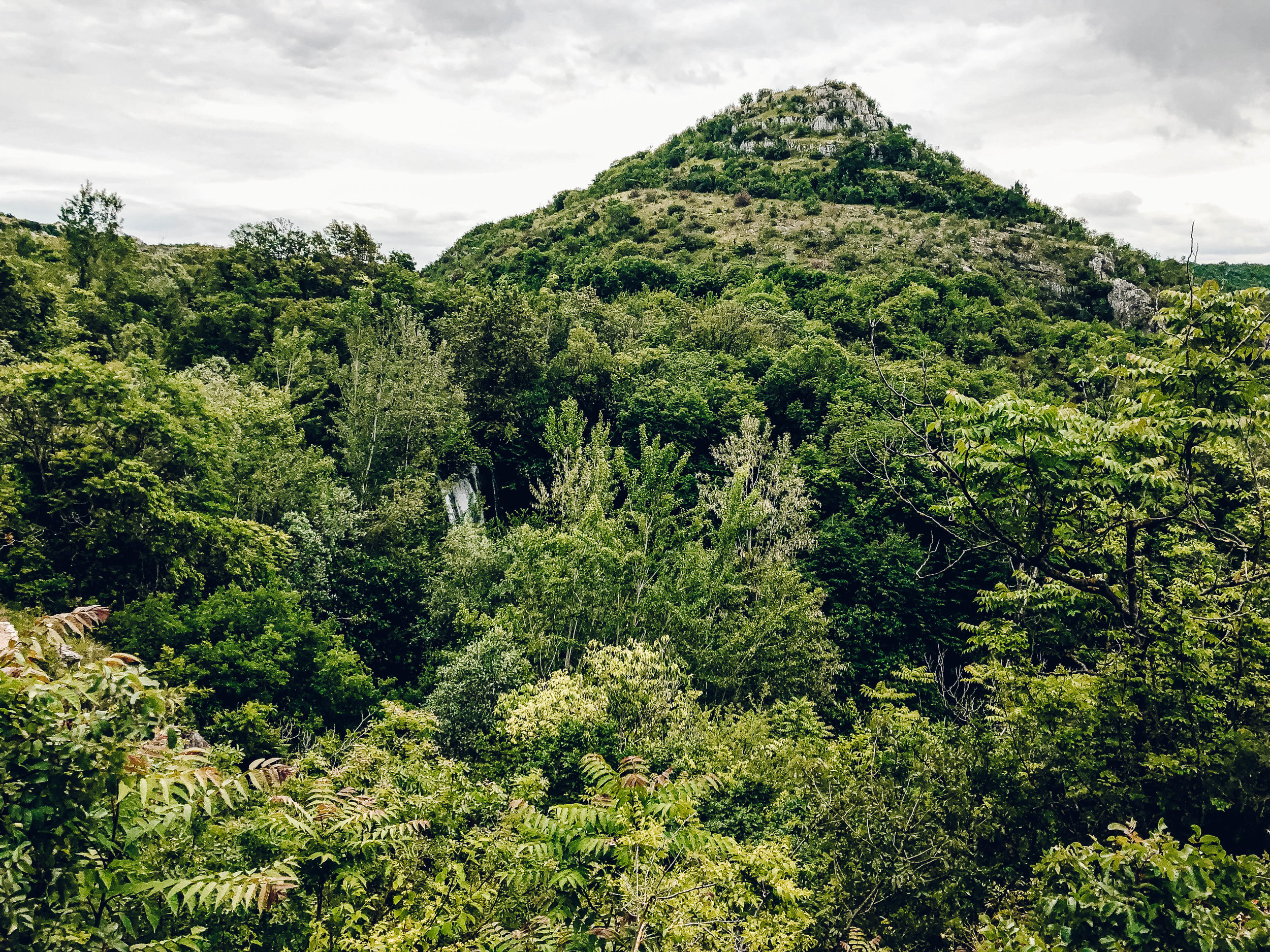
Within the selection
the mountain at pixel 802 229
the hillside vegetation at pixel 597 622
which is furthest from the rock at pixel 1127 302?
the hillside vegetation at pixel 597 622

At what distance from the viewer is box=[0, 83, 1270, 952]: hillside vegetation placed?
5.44 m

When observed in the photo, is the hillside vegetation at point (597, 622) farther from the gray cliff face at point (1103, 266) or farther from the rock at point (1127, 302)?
the gray cliff face at point (1103, 266)

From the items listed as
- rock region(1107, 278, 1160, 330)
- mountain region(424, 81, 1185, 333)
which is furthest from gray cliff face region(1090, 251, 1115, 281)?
rock region(1107, 278, 1160, 330)

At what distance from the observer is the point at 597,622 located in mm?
25172

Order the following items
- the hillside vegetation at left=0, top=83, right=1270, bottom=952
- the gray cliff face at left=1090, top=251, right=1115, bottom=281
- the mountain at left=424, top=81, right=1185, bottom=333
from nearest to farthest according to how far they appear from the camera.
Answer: the hillside vegetation at left=0, top=83, right=1270, bottom=952
the mountain at left=424, top=81, right=1185, bottom=333
the gray cliff face at left=1090, top=251, right=1115, bottom=281

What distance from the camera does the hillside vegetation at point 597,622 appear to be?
5441 mm

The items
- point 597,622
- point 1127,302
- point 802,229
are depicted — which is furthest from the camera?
point 802,229

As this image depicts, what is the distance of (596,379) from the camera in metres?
41.7

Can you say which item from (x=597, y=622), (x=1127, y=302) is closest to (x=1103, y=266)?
(x=1127, y=302)

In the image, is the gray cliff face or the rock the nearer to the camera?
the rock

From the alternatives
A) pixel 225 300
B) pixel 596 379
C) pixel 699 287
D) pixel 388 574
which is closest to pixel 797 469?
pixel 596 379

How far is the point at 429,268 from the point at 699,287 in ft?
185

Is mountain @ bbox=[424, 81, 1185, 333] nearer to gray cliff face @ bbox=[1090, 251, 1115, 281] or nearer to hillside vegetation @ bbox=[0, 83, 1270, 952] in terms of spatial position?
gray cliff face @ bbox=[1090, 251, 1115, 281]

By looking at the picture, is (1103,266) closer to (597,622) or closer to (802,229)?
(802,229)
